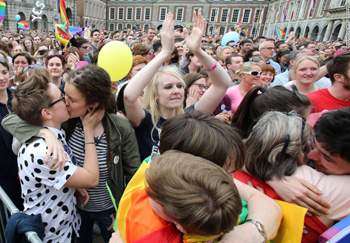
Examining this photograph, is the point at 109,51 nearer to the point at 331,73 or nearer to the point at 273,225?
the point at 273,225

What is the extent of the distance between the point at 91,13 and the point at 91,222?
203ft

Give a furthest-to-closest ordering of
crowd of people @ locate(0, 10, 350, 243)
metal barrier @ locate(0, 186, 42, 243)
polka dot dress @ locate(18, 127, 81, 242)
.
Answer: polka dot dress @ locate(18, 127, 81, 242)
metal barrier @ locate(0, 186, 42, 243)
crowd of people @ locate(0, 10, 350, 243)

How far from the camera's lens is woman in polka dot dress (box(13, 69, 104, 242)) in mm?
1383

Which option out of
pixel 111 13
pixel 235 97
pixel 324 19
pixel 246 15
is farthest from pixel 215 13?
pixel 235 97

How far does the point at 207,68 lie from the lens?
197 centimetres

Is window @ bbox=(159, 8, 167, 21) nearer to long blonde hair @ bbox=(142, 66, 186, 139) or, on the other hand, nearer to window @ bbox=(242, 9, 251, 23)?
window @ bbox=(242, 9, 251, 23)

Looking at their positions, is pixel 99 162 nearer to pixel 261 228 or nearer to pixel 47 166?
pixel 47 166

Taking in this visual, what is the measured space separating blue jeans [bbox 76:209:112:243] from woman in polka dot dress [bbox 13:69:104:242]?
1.14 feet

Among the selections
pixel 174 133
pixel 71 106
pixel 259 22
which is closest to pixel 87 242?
pixel 71 106

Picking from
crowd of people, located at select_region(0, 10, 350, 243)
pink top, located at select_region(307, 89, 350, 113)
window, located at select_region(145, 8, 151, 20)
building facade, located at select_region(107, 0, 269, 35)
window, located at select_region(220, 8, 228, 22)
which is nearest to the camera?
crowd of people, located at select_region(0, 10, 350, 243)

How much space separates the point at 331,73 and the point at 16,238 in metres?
3.39

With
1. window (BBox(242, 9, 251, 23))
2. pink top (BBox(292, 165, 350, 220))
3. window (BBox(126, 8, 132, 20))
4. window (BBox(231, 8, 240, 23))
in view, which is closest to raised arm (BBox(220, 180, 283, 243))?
pink top (BBox(292, 165, 350, 220))

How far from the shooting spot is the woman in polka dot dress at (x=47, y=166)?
138 cm

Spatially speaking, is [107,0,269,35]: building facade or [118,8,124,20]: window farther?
[118,8,124,20]: window
